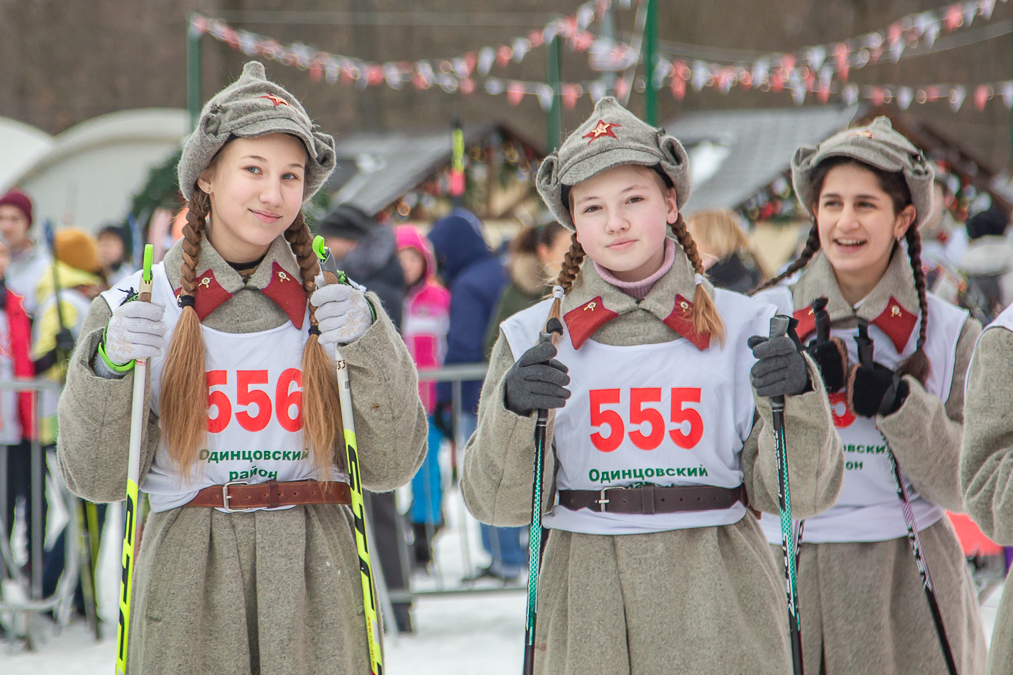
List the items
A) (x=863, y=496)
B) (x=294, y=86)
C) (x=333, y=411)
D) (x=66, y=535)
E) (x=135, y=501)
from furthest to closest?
(x=294, y=86) < (x=66, y=535) < (x=863, y=496) < (x=333, y=411) < (x=135, y=501)

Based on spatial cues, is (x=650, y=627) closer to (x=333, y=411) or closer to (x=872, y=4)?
(x=333, y=411)

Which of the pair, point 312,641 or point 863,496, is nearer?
point 312,641

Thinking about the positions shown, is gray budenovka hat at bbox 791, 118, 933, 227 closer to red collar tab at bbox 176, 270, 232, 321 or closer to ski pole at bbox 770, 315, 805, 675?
ski pole at bbox 770, 315, 805, 675

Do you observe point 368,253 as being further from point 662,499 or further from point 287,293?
point 662,499

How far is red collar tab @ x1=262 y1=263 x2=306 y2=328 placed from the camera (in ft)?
8.59

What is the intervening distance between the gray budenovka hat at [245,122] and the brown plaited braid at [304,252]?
0.52 ft

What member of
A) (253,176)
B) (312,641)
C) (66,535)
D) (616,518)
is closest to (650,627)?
(616,518)

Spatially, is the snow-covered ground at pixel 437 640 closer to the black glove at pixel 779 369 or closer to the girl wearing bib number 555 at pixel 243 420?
the girl wearing bib number 555 at pixel 243 420

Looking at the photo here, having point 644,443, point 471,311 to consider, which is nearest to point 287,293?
point 644,443

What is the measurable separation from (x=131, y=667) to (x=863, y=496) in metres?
1.97

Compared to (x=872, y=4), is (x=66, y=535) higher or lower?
lower

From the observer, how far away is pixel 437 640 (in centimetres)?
573

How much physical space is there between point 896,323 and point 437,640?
11.0 feet

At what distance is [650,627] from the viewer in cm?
245
